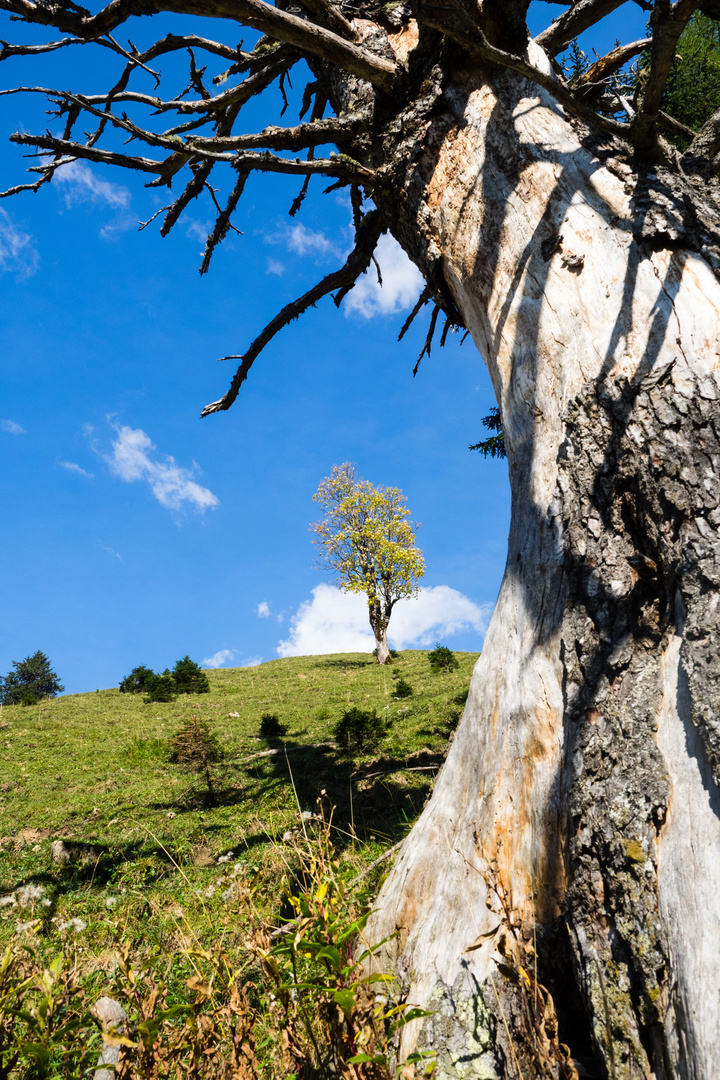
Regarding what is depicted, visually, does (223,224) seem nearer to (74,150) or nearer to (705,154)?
(74,150)

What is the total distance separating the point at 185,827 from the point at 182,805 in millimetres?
1149

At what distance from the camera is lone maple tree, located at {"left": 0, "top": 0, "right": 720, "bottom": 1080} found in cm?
186

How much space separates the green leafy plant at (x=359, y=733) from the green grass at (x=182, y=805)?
0.76 ft

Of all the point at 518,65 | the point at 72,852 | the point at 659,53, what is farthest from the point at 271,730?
the point at 659,53

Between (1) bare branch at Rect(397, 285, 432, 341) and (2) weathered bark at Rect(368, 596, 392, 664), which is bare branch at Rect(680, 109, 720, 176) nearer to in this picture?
(1) bare branch at Rect(397, 285, 432, 341)

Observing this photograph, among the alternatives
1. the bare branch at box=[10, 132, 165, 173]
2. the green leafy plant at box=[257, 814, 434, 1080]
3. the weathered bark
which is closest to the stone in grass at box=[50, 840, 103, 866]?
the green leafy plant at box=[257, 814, 434, 1080]

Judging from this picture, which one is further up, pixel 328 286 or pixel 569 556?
pixel 328 286

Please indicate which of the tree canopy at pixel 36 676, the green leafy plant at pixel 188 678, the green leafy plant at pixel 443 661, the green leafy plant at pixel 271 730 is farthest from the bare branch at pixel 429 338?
the tree canopy at pixel 36 676

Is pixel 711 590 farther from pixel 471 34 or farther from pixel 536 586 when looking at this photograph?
pixel 471 34

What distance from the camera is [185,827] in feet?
21.5

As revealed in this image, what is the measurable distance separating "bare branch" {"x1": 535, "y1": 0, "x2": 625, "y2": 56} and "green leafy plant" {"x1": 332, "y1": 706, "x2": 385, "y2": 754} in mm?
8592

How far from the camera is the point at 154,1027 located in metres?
1.62

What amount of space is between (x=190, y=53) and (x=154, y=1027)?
21.6 feet

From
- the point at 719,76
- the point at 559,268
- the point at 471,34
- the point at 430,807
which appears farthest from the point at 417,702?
the point at 719,76
